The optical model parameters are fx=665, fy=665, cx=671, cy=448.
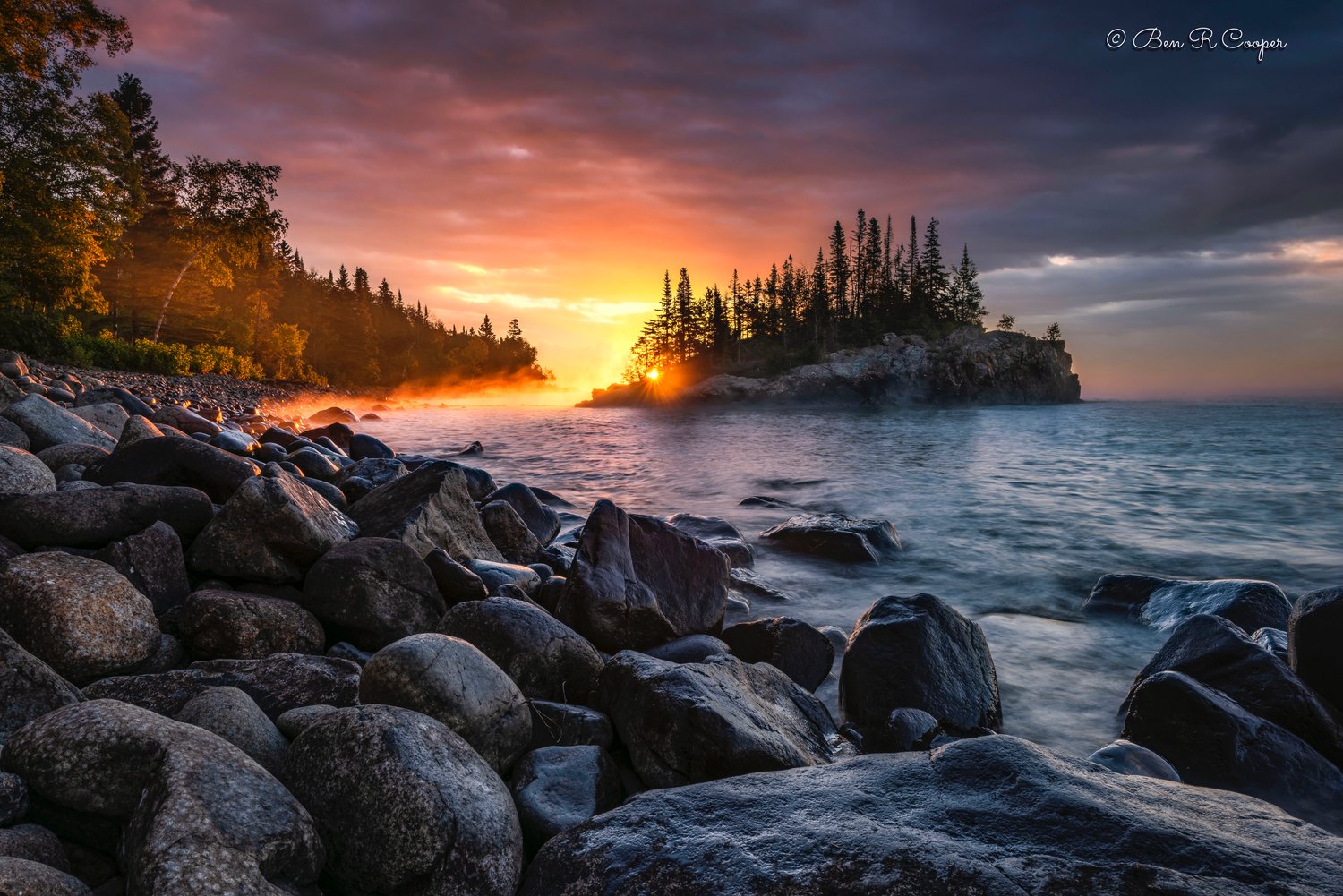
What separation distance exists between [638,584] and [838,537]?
5.77m

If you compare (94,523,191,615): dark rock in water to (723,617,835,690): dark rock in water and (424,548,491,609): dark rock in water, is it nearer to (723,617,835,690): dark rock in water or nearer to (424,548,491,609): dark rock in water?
(424,548,491,609): dark rock in water

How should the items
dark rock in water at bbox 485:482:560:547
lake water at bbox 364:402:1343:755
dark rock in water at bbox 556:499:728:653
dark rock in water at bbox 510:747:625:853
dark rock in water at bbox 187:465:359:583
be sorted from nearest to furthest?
dark rock in water at bbox 510:747:625:853 → dark rock in water at bbox 187:465:359:583 → dark rock in water at bbox 556:499:728:653 → lake water at bbox 364:402:1343:755 → dark rock in water at bbox 485:482:560:547

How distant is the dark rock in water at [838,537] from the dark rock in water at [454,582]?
22.2 feet

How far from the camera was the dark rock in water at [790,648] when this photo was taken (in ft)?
20.1

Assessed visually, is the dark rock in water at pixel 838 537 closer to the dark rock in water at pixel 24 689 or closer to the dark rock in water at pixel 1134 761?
the dark rock in water at pixel 1134 761

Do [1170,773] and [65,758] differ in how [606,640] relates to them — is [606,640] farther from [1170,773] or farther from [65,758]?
[1170,773]

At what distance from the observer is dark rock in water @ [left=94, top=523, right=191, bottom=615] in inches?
181

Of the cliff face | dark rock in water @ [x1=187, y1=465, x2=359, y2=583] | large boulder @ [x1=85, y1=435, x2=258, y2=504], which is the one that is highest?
the cliff face

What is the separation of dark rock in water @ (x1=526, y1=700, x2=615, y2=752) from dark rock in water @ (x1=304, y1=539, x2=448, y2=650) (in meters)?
1.40

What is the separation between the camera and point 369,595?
15.8 ft

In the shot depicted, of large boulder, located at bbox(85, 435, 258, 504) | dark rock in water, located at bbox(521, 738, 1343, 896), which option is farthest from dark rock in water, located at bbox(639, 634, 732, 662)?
large boulder, located at bbox(85, 435, 258, 504)

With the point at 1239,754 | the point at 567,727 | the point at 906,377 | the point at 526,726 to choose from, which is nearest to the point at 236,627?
the point at 526,726

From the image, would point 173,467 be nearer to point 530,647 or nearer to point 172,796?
point 530,647

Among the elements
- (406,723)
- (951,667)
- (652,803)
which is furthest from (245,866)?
(951,667)
